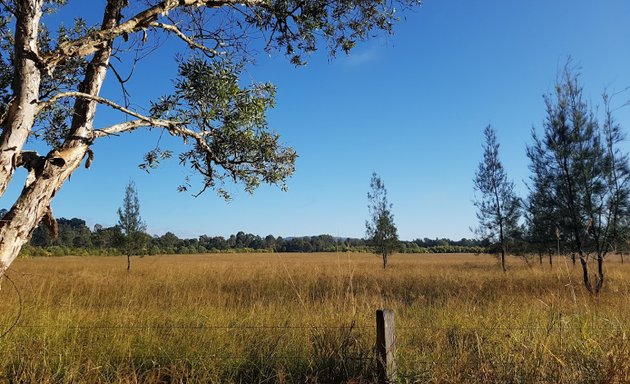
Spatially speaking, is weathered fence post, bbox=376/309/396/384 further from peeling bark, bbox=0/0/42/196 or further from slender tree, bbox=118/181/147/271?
slender tree, bbox=118/181/147/271

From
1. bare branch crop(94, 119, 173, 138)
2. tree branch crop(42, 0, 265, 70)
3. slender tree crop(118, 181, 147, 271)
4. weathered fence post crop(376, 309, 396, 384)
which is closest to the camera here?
weathered fence post crop(376, 309, 396, 384)

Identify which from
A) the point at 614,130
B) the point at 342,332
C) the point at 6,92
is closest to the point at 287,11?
the point at 6,92

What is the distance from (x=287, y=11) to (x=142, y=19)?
226 centimetres

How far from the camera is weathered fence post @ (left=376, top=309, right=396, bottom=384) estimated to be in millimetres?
4121

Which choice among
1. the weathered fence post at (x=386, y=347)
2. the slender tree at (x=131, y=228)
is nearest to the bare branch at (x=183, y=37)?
the weathered fence post at (x=386, y=347)

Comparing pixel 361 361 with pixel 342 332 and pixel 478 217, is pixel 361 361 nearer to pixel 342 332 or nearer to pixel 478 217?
pixel 342 332

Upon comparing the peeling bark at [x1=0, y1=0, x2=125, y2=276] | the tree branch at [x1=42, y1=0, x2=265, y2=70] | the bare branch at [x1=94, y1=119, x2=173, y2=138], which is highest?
the tree branch at [x1=42, y1=0, x2=265, y2=70]

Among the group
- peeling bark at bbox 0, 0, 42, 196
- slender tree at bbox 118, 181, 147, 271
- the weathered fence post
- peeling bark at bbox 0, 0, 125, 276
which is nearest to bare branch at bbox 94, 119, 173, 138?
peeling bark at bbox 0, 0, 125, 276

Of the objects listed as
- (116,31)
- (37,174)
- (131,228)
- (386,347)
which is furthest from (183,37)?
(131,228)

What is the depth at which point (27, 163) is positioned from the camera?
441 cm

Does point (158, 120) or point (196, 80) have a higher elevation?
point (196, 80)

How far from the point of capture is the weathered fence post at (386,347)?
13.5 feet

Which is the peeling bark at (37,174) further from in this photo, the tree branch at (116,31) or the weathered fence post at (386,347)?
the weathered fence post at (386,347)

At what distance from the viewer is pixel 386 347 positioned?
4.12 metres
